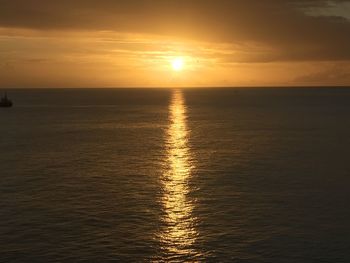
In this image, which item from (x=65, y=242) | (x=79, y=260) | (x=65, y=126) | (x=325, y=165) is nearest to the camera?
(x=79, y=260)

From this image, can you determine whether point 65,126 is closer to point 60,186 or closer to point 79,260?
point 60,186

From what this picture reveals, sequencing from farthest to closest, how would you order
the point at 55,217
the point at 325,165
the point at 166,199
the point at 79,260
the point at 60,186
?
the point at 325,165 < the point at 60,186 < the point at 166,199 < the point at 55,217 < the point at 79,260

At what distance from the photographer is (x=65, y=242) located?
1617 inches

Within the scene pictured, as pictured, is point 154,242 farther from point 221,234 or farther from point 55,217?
point 55,217

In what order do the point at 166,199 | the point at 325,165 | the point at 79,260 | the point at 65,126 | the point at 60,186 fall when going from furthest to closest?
the point at 65,126
the point at 325,165
the point at 60,186
the point at 166,199
the point at 79,260

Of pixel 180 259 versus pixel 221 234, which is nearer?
pixel 180 259

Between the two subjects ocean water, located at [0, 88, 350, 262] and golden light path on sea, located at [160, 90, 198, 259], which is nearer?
ocean water, located at [0, 88, 350, 262]

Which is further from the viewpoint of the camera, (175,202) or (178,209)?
(175,202)

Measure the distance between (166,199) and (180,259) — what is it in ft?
60.0

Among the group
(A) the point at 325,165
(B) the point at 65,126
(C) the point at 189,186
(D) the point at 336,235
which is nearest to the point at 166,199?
(C) the point at 189,186

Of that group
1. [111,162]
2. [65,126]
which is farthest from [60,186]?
[65,126]

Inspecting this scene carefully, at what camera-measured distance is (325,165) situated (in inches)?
3027

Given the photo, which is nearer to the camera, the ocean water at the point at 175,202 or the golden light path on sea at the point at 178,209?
the ocean water at the point at 175,202

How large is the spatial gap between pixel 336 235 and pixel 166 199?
20.7 meters
